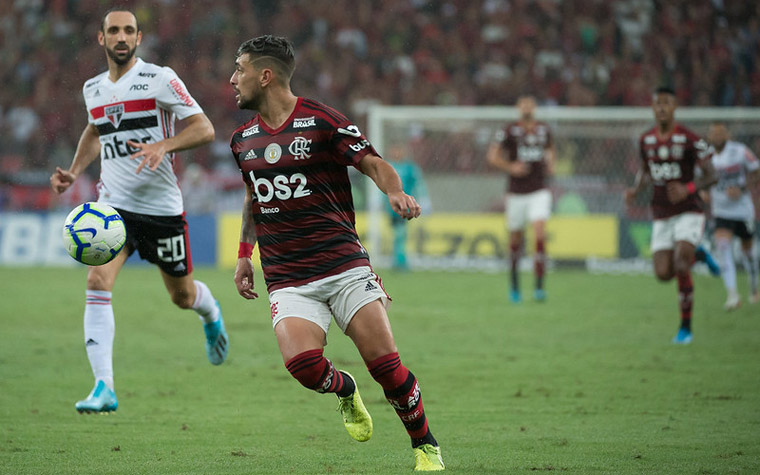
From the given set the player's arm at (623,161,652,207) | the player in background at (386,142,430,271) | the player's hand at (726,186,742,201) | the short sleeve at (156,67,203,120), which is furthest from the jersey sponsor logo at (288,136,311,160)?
the player in background at (386,142,430,271)

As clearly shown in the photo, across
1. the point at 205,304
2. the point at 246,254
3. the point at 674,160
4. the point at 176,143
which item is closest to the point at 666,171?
the point at 674,160

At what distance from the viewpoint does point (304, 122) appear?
5.00 m

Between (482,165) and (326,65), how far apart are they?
6390 millimetres

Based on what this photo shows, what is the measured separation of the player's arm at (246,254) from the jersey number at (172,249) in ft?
5.14

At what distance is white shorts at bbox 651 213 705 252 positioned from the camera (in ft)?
32.6

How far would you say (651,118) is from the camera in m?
18.8

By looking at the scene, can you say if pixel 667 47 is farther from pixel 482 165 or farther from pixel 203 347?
pixel 203 347

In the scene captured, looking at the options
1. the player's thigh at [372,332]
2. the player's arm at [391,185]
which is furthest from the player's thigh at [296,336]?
the player's arm at [391,185]

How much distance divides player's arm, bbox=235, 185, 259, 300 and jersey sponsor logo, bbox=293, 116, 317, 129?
0.50 meters

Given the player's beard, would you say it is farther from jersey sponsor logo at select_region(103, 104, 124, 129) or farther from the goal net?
the goal net

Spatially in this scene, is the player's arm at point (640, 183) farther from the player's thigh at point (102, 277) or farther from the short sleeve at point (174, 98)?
the player's thigh at point (102, 277)

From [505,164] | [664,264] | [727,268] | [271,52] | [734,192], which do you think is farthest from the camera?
[505,164]

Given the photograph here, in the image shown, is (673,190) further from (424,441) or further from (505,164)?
(424,441)

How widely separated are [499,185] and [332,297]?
15.0 metres
